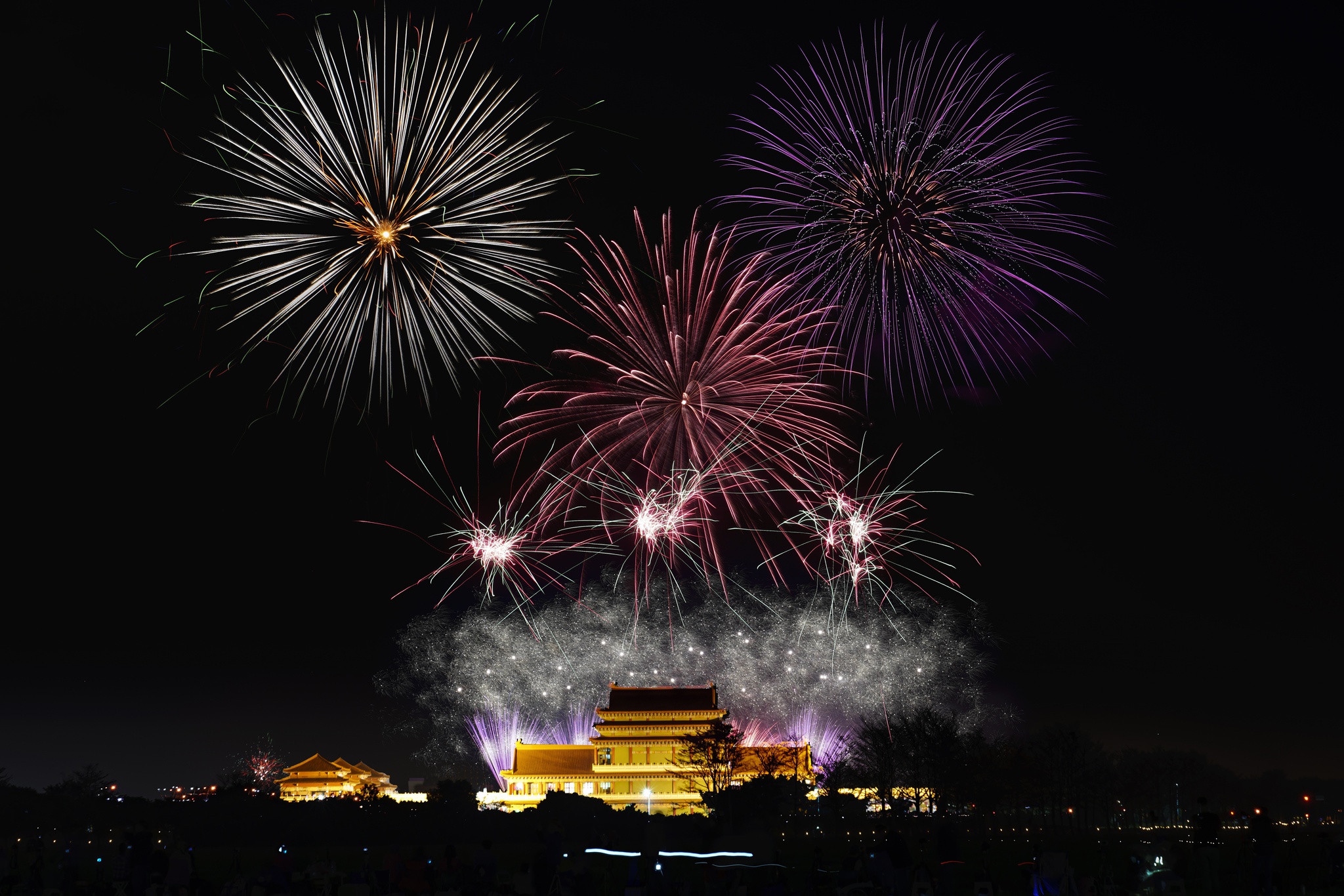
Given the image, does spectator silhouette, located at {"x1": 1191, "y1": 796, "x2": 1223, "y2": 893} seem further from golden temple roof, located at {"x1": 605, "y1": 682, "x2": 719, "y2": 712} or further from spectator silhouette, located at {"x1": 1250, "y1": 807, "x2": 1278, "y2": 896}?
golden temple roof, located at {"x1": 605, "y1": 682, "x2": 719, "y2": 712}

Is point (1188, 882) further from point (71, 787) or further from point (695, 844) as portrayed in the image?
point (71, 787)

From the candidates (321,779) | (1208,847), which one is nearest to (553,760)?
(321,779)

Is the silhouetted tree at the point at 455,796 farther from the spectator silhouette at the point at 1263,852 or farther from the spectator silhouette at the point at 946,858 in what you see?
the spectator silhouette at the point at 1263,852

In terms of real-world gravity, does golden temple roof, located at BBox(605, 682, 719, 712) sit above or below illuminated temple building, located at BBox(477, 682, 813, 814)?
above

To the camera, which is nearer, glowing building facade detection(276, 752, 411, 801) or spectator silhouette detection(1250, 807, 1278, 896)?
spectator silhouette detection(1250, 807, 1278, 896)

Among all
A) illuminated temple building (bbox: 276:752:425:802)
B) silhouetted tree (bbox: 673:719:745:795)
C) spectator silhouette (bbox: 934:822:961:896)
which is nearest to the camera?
spectator silhouette (bbox: 934:822:961:896)

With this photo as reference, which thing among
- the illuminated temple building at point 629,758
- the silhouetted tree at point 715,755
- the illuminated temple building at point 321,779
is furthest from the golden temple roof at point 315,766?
the silhouetted tree at point 715,755

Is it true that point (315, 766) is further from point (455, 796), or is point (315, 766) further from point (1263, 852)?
point (1263, 852)

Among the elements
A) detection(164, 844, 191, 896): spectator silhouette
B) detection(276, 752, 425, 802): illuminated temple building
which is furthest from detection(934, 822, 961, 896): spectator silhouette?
detection(276, 752, 425, 802): illuminated temple building
